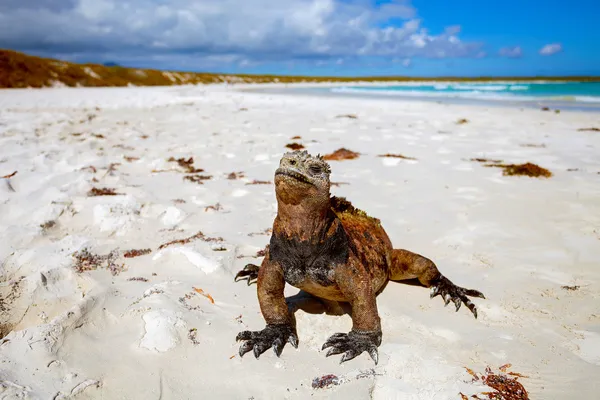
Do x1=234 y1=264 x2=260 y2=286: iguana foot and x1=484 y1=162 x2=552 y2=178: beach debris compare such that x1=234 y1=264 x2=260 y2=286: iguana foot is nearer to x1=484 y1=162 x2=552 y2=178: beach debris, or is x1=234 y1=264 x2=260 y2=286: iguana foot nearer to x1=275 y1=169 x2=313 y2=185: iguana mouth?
x1=275 y1=169 x2=313 y2=185: iguana mouth

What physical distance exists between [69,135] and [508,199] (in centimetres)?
1039

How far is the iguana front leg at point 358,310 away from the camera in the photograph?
9.20 feet

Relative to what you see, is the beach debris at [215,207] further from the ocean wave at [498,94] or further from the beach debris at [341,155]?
the ocean wave at [498,94]

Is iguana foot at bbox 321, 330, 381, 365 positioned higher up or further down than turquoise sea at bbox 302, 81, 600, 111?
further down

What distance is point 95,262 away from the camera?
392 centimetres

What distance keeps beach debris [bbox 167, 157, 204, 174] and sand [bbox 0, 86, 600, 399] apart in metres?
0.10

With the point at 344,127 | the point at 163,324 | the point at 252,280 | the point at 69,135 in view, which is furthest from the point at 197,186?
the point at 344,127

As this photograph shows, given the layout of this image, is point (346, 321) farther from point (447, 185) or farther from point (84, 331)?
point (447, 185)

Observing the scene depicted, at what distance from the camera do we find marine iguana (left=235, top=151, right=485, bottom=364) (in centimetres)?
265

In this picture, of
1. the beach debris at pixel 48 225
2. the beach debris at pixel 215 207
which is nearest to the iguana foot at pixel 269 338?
the beach debris at pixel 215 207

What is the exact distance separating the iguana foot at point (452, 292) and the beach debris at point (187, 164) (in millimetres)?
5266

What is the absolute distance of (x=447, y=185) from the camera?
6695 millimetres

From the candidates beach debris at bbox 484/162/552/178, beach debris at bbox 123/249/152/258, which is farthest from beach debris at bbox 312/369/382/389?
beach debris at bbox 484/162/552/178

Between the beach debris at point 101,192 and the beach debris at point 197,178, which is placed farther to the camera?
the beach debris at point 197,178
